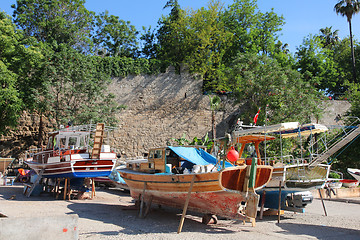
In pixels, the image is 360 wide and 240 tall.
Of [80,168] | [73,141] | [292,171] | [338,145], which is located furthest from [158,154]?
[73,141]

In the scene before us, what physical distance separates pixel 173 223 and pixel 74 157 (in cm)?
505

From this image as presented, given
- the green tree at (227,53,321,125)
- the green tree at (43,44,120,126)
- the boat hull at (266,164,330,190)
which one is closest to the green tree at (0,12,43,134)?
the green tree at (43,44,120,126)

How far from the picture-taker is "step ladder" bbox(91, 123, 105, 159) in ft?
36.8

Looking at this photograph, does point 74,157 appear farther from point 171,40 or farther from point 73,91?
point 171,40

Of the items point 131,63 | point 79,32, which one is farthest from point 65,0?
point 131,63

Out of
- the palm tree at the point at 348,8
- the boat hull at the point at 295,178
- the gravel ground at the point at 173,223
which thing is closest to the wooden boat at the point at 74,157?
the gravel ground at the point at 173,223

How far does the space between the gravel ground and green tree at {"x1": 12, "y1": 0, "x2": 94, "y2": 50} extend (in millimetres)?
13900

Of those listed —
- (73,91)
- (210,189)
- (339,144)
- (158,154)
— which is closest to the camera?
(210,189)

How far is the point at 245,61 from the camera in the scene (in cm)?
2119

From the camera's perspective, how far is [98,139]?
11.4 meters

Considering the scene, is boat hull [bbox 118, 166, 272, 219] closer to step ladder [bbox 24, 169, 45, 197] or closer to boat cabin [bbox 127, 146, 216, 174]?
boat cabin [bbox 127, 146, 216, 174]

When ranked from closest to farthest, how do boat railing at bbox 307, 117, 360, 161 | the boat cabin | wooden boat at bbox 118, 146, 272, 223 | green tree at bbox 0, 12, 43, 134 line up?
wooden boat at bbox 118, 146, 272, 223 → boat railing at bbox 307, 117, 360, 161 → the boat cabin → green tree at bbox 0, 12, 43, 134

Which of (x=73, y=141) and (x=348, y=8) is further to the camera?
(x=348, y=8)

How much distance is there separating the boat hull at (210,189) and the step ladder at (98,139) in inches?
113
